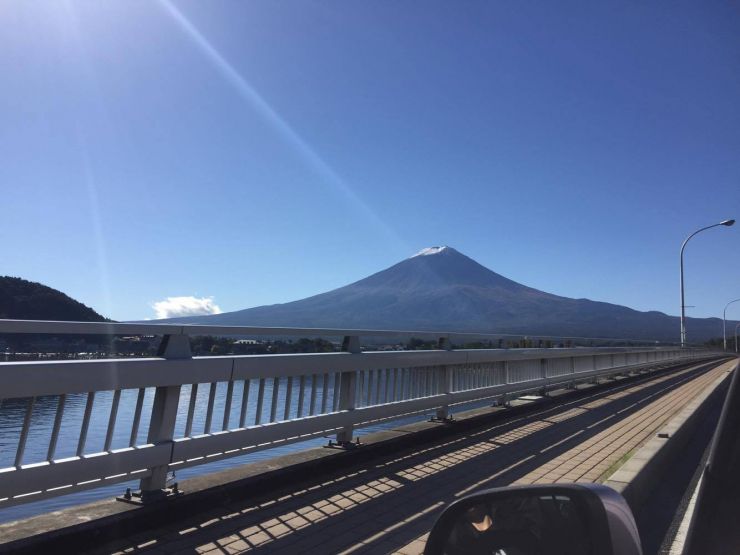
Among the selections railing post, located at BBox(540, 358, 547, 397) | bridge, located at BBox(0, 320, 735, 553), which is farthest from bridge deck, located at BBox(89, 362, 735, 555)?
railing post, located at BBox(540, 358, 547, 397)

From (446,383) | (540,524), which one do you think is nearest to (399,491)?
(446,383)

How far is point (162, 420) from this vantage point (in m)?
4.70

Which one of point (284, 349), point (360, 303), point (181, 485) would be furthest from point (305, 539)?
point (360, 303)

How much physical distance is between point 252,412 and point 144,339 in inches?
59.4

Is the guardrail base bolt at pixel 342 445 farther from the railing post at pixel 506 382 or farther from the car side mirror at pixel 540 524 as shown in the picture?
the railing post at pixel 506 382

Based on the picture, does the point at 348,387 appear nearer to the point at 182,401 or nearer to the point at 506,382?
the point at 182,401

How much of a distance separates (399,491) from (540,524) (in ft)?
13.8

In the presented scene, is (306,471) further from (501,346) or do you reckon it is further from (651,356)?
(651,356)

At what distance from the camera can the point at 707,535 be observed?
161cm

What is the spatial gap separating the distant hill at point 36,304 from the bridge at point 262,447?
1.40 meters

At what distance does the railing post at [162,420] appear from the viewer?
469 cm

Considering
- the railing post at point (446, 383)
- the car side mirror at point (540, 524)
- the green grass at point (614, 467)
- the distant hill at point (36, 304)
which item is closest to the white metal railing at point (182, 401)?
the railing post at point (446, 383)

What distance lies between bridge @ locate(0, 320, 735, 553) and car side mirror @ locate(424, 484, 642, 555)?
8.40 ft

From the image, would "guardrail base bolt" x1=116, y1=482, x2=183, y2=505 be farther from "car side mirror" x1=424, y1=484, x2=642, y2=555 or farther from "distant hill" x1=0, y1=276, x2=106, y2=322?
"car side mirror" x1=424, y1=484, x2=642, y2=555
